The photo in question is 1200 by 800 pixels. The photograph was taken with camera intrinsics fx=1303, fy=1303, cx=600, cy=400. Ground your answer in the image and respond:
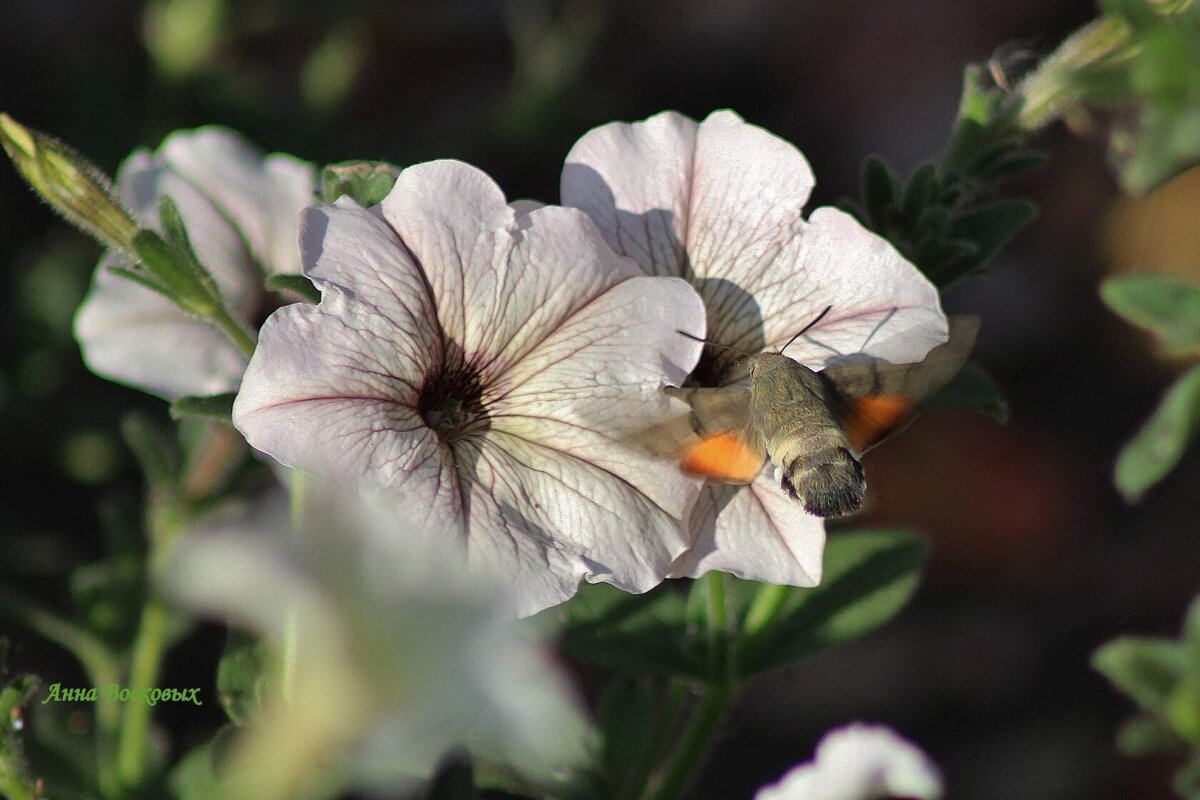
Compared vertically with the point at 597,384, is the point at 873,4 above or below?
above

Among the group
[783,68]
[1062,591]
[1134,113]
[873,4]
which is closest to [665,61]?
[783,68]

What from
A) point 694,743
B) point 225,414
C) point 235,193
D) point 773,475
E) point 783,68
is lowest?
point 694,743

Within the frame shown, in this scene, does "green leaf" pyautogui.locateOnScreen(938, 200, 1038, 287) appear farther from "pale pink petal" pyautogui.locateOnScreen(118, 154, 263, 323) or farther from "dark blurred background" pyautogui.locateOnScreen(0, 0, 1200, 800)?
"dark blurred background" pyautogui.locateOnScreen(0, 0, 1200, 800)

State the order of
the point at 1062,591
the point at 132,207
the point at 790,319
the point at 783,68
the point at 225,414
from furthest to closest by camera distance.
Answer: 1. the point at 783,68
2. the point at 1062,591
3. the point at 132,207
4. the point at 790,319
5. the point at 225,414

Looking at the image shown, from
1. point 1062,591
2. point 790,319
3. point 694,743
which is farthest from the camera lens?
point 1062,591

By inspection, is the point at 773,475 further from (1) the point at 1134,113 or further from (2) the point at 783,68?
(2) the point at 783,68

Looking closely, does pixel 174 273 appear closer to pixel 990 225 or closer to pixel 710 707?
pixel 710 707

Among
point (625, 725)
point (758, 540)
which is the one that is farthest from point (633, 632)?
point (758, 540)
